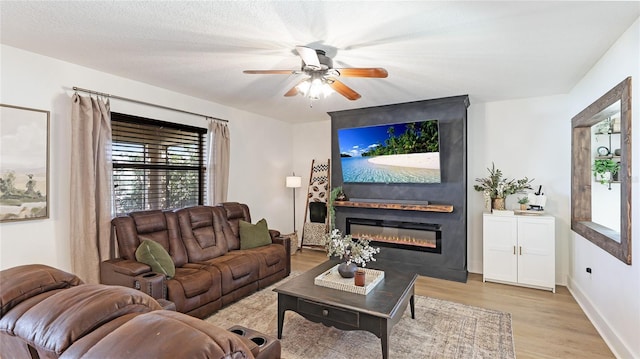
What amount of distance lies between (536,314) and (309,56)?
348 centimetres

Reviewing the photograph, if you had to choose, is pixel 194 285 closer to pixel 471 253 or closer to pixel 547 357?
pixel 547 357

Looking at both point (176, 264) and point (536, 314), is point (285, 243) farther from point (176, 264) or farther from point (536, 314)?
point (536, 314)

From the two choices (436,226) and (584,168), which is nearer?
(584,168)

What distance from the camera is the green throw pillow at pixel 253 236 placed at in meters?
4.12

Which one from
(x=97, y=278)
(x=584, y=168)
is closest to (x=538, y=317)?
(x=584, y=168)

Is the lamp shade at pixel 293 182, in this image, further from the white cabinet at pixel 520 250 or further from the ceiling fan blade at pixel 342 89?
the white cabinet at pixel 520 250

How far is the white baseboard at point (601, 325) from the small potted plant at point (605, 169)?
4.29 feet

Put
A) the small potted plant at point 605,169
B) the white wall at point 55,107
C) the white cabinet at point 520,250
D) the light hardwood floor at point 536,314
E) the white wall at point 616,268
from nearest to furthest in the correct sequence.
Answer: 1. the white wall at point 616,268
2. the light hardwood floor at point 536,314
3. the white wall at point 55,107
4. the small potted plant at point 605,169
5. the white cabinet at point 520,250

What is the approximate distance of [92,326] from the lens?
750mm

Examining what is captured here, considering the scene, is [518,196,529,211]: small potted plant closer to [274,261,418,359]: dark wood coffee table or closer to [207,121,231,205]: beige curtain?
[274,261,418,359]: dark wood coffee table

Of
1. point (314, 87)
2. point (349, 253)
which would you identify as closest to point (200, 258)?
point (349, 253)

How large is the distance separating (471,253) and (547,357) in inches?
89.0

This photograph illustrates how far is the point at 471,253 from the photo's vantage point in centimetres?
465

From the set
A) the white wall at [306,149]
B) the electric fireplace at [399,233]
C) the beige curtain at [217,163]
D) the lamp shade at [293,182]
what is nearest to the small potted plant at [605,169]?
the electric fireplace at [399,233]
